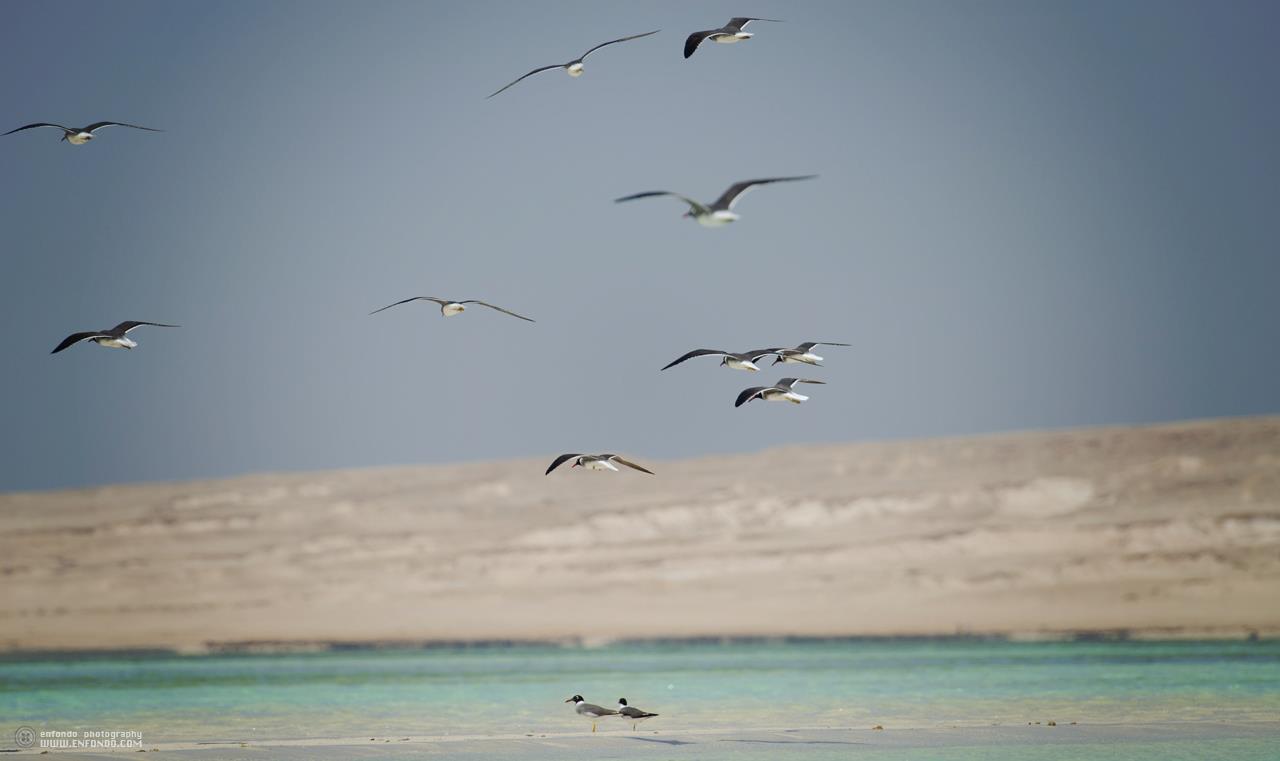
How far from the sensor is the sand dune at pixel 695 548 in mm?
63562

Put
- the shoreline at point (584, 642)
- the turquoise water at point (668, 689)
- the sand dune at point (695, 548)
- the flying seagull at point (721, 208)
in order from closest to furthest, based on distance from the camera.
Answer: the flying seagull at point (721, 208) < the turquoise water at point (668, 689) < the shoreline at point (584, 642) < the sand dune at point (695, 548)

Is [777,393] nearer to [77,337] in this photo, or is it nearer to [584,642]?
[77,337]

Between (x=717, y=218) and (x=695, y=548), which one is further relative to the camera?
(x=695, y=548)

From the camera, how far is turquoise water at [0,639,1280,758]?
28516mm

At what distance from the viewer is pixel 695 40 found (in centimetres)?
2280

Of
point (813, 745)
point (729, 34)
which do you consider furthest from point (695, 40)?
point (813, 745)

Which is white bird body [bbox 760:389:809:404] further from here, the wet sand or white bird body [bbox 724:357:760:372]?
the wet sand

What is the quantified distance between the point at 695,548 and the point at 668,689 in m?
34.6

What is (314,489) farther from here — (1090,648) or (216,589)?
(1090,648)

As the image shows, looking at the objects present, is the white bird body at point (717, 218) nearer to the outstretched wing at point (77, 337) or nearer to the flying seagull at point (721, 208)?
the flying seagull at point (721, 208)

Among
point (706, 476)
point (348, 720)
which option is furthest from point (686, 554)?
point (348, 720)

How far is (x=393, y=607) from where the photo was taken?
68062 mm
